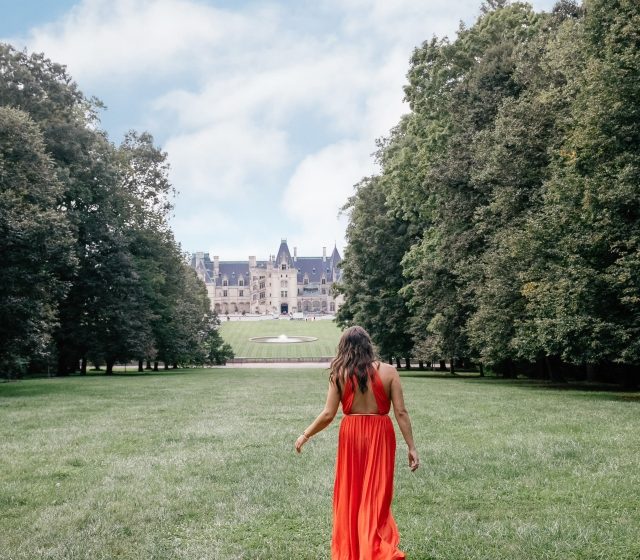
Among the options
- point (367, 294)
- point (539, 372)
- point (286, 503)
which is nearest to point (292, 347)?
point (367, 294)

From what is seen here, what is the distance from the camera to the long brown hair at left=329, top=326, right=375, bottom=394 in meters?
5.86

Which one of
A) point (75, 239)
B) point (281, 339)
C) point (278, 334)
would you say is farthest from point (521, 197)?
point (278, 334)

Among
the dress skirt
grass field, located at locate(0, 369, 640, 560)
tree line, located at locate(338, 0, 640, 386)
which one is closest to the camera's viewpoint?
the dress skirt

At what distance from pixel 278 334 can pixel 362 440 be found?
4547 inches

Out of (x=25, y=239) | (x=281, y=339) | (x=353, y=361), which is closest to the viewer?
(x=353, y=361)

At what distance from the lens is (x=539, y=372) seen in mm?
42781

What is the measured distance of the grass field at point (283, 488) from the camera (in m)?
6.60

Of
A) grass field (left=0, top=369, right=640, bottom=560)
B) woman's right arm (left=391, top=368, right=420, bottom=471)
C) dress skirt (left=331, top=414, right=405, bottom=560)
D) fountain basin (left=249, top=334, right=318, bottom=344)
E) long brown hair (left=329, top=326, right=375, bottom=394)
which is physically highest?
fountain basin (left=249, top=334, right=318, bottom=344)

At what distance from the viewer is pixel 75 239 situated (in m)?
30.2

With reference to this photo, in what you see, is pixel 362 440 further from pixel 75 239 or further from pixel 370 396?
pixel 75 239

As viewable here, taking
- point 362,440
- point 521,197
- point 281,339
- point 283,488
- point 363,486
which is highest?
point 521,197

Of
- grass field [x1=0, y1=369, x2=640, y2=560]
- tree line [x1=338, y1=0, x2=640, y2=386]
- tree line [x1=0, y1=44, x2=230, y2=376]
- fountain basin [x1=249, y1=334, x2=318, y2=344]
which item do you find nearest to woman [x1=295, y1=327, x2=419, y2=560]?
grass field [x1=0, y1=369, x2=640, y2=560]

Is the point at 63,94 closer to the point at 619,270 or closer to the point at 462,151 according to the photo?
the point at 462,151

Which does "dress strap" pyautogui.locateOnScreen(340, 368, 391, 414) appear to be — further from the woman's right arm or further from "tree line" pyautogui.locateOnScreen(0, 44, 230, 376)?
"tree line" pyautogui.locateOnScreen(0, 44, 230, 376)
